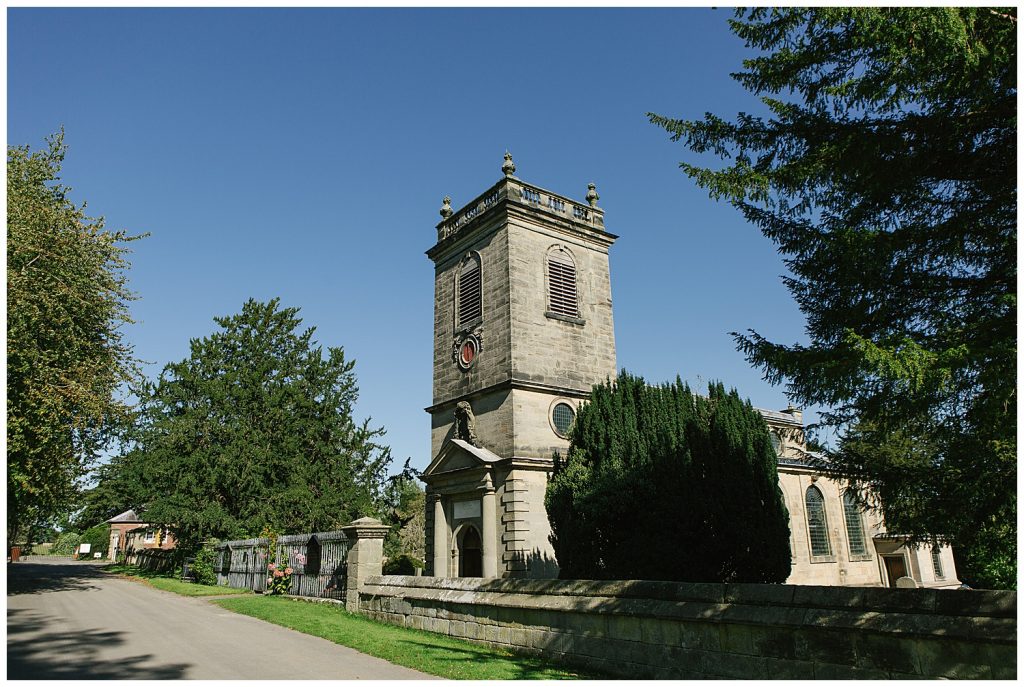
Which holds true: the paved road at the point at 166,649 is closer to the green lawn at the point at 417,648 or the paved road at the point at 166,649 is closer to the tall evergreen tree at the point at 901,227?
the green lawn at the point at 417,648

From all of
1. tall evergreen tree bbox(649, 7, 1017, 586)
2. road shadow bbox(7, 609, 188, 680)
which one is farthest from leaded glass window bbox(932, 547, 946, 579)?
road shadow bbox(7, 609, 188, 680)

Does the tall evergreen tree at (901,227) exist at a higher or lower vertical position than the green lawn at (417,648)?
higher

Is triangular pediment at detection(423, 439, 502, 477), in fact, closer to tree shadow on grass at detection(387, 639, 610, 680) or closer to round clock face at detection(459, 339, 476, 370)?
round clock face at detection(459, 339, 476, 370)

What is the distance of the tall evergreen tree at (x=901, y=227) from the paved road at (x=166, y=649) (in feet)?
22.1

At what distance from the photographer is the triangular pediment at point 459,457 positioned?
19906 millimetres

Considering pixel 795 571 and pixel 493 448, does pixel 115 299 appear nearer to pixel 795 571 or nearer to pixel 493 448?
pixel 493 448

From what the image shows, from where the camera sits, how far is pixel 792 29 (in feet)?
24.5

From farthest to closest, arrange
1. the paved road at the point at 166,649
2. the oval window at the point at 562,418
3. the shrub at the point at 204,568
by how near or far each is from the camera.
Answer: the shrub at the point at 204,568 → the oval window at the point at 562,418 → the paved road at the point at 166,649

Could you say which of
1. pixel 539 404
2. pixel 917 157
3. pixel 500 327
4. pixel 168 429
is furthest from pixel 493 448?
pixel 168 429

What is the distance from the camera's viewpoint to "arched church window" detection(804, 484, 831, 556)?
27844 millimetres

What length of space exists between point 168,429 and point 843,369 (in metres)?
31.9

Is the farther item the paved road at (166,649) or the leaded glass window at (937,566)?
the leaded glass window at (937,566)

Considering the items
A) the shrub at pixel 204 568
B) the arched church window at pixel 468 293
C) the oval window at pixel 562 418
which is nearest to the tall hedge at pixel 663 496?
the oval window at pixel 562 418

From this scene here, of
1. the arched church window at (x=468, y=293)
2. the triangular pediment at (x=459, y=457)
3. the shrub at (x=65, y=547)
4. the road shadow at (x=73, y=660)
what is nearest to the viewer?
the road shadow at (x=73, y=660)
